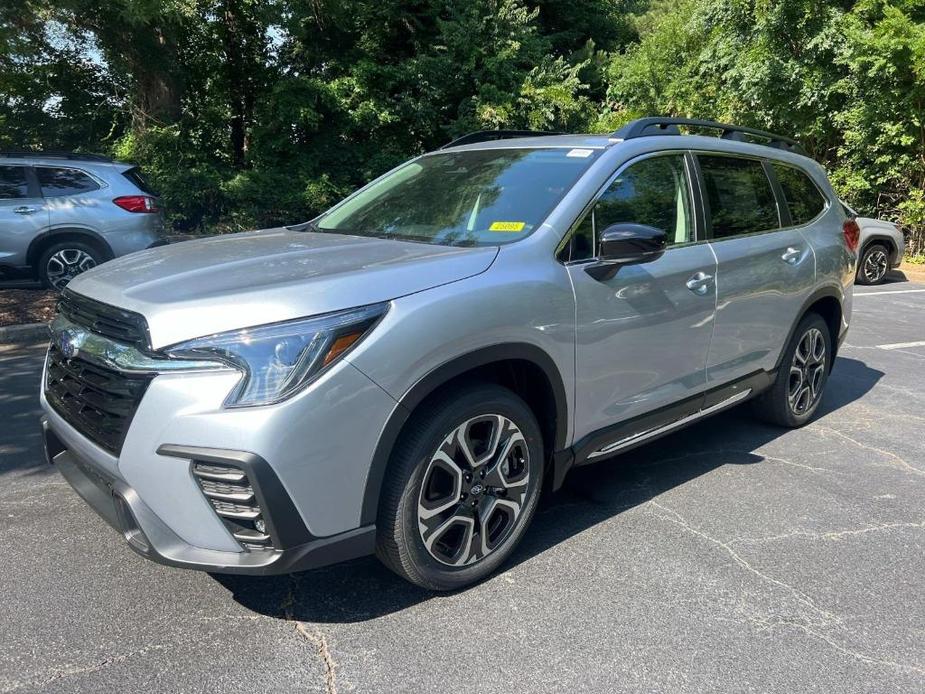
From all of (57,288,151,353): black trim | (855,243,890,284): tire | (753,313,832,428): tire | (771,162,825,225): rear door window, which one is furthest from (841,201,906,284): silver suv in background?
(57,288,151,353): black trim

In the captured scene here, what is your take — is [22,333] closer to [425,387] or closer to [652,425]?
[425,387]

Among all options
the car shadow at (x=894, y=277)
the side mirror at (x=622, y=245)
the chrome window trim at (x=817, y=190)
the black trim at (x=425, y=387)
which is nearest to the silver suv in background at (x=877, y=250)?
the car shadow at (x=894, y=277)

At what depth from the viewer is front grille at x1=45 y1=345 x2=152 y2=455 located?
2.54m

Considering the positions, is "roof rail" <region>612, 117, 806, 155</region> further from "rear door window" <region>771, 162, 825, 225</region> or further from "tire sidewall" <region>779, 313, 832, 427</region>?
"tire sidewall" <region>779, 313, 832, 427</region>

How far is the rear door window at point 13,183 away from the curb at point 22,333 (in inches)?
78.0

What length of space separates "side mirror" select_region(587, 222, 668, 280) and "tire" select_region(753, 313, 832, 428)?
6.37ft

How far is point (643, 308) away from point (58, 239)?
747cm

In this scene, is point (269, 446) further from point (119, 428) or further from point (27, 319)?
point (27, 319)

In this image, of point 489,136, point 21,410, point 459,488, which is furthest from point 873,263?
Result: point 21,410

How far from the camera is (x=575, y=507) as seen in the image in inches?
152

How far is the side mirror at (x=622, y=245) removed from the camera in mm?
3248

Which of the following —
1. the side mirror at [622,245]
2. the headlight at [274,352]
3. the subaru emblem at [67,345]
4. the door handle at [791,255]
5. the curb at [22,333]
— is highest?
the side mirror at [622,245]

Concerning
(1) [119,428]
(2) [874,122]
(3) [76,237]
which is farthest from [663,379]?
(2) [874,122]

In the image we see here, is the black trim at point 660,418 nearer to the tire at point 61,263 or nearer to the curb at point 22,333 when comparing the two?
the curb at point 22,333
